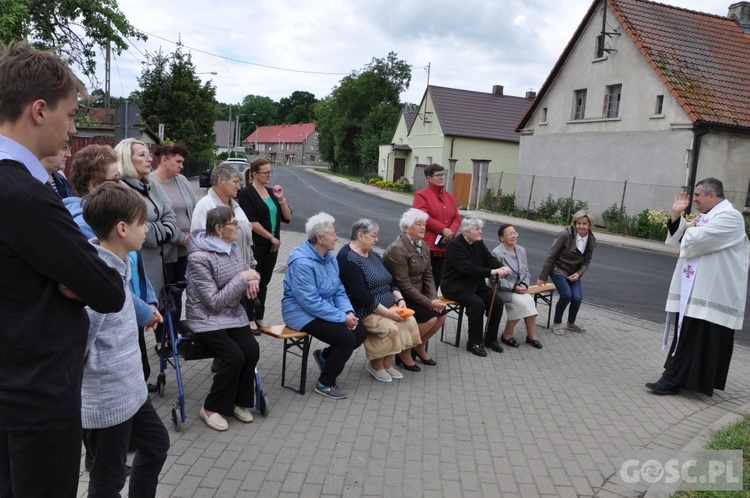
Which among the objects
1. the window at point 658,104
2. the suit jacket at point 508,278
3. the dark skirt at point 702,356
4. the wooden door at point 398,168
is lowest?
the dark skirt at point 702,356

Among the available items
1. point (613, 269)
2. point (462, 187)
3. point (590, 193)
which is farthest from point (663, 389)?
point (462, 187)

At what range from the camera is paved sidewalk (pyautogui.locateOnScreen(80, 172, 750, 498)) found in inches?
151

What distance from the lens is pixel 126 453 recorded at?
2.75m

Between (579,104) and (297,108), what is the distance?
4779 inches

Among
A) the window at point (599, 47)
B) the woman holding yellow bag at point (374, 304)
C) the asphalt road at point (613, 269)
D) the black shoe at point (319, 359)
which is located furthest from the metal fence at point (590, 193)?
the black shoe at point (319, 359)

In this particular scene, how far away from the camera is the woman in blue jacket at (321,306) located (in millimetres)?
5238

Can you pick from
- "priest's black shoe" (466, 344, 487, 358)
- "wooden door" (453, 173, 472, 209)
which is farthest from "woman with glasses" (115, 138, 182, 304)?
"wooden door" (453, 173, 472, 209)

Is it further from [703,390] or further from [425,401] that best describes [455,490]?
[703,390]

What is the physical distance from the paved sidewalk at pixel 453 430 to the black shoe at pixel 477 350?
0.09m

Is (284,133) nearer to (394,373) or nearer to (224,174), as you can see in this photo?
(224,174)

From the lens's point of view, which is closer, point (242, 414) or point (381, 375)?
point (242, 414)

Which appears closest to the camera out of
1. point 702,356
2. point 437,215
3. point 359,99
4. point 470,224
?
point 702,356

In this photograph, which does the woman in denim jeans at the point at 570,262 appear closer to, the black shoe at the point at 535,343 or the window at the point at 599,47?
the black shoe at the point at 535,343

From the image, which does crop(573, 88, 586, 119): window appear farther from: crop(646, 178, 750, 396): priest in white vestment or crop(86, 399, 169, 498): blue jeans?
crop(86, 399, 169, 498): blue jeans
